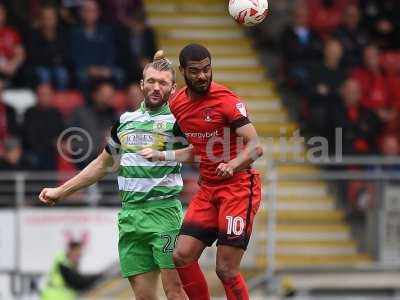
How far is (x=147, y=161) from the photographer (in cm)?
1174

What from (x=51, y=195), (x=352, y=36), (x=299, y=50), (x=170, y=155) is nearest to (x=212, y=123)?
(x=170, y=155)

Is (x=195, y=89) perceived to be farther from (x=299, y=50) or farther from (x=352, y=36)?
(x=352, y=36)

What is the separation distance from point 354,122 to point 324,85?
683 mm

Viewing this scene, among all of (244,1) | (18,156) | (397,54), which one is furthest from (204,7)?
(244,1)

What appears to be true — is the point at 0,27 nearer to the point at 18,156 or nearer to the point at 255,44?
the point at 18,156

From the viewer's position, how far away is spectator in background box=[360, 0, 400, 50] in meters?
21.8

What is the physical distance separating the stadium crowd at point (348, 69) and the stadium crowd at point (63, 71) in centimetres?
214

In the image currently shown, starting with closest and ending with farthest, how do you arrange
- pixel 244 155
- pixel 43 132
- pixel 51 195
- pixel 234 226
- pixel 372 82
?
pixel 244 155 → pixel 234 226 → pixel 51 195 → pixel 43 132 → pixel 372 82

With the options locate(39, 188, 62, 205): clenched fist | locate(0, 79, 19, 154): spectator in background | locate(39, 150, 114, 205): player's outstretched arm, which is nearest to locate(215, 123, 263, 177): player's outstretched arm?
locate(39, 150, 114, 205): player's outstretched arm

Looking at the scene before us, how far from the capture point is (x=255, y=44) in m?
22.3

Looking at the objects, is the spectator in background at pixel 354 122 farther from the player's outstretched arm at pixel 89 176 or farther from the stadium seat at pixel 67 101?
the player's outstretched arm at pixel 89 176

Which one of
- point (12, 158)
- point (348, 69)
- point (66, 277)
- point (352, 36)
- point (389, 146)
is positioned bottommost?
point (66, 277)

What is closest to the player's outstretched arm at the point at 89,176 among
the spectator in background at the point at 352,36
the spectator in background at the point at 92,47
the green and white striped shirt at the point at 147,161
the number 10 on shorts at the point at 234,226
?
the green and white striped shirt at the point at 147,161

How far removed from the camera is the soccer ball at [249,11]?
39.9ft
